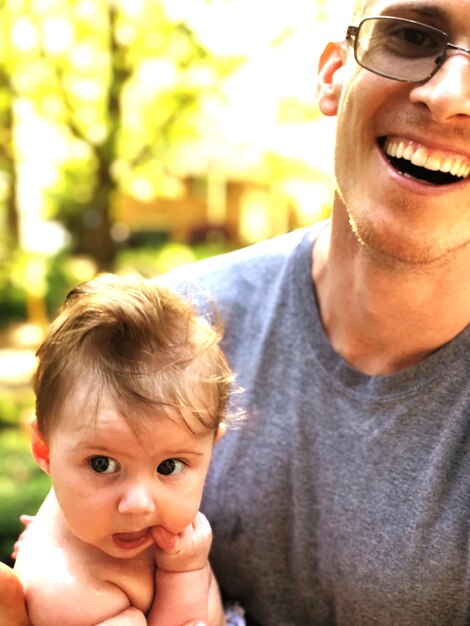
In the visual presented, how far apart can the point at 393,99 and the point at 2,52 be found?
817 centimetres

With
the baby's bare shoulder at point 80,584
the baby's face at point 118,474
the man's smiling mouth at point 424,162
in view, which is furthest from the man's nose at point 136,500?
the man's smiling mouth at point 424,162

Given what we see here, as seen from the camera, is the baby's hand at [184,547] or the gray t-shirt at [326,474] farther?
the gray t-shirt at [326,474]

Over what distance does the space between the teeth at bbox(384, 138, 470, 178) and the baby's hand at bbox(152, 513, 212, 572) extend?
3.44 feet

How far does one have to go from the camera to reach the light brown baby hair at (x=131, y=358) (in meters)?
1.79

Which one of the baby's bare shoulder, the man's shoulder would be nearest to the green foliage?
the man's shoulder

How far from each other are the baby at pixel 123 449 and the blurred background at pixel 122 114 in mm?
3061

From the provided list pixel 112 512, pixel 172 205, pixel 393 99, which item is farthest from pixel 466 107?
pixel 172 205

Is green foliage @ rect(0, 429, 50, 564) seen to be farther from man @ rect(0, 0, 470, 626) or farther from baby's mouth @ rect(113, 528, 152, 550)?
baby's mouth @ rect(113, 528, 152, 550)

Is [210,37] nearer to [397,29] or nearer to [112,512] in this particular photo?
[397,29]

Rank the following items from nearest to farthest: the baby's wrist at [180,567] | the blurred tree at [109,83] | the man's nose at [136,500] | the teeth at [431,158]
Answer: the man's nose at [136,500], the baby's wrist at [180,567], the teeth at [431,158], the blurred tree at [109,83]

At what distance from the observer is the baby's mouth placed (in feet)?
6.05

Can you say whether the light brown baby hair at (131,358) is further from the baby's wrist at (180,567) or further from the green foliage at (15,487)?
the green foliage at (15,487)

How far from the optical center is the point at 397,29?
215 centimetres

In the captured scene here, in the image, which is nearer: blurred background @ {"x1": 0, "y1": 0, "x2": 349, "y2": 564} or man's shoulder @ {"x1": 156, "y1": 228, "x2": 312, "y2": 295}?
man's shoulder @ {"x1": 156, "y1": 228, "x2": 312, "y2": 295}
